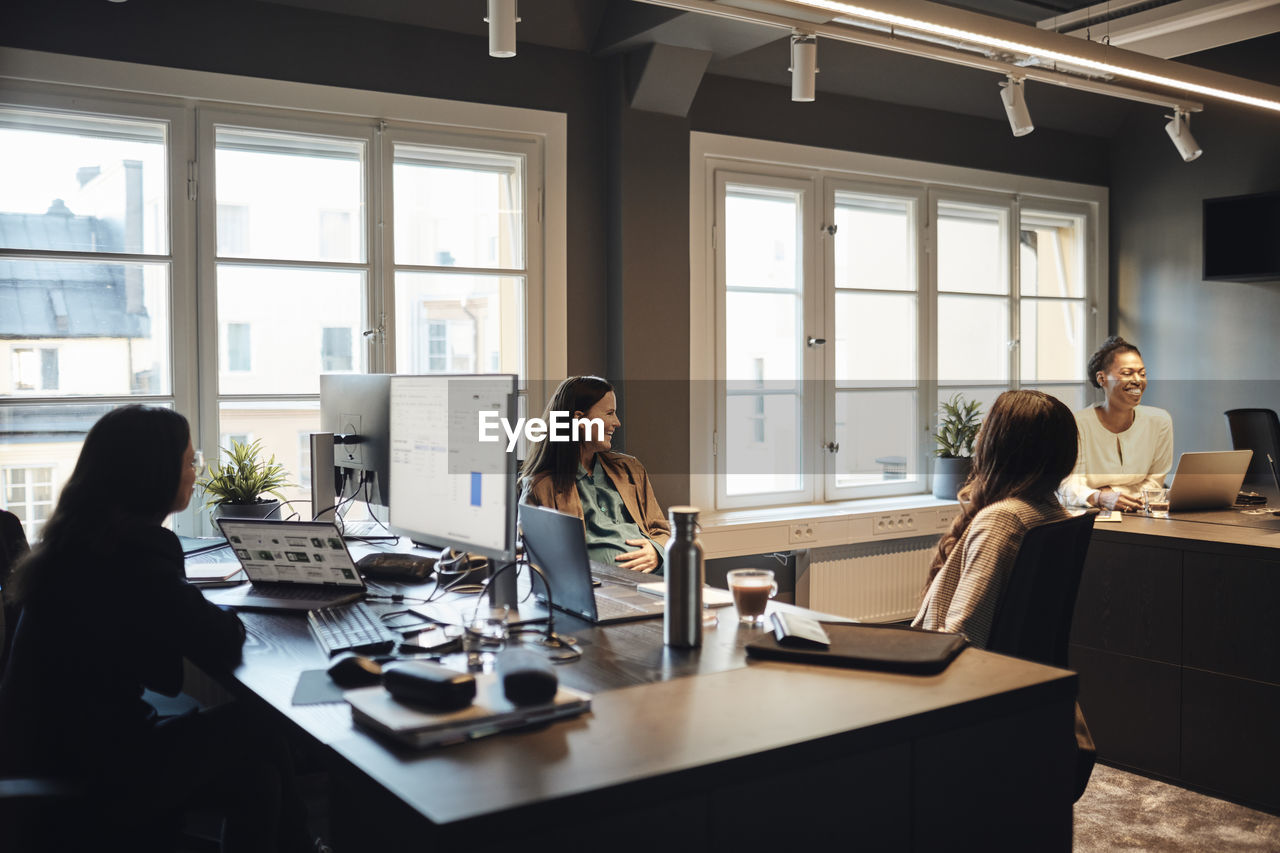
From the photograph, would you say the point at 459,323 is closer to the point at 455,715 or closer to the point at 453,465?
the point at 453,465

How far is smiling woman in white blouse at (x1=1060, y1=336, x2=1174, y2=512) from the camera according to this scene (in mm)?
4035

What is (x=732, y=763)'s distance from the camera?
132cm

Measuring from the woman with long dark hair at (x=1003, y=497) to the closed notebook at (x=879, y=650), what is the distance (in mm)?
284

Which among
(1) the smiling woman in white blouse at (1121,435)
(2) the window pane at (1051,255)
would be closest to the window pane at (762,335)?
(1) the smiling woman in white blouse at (1121,435)

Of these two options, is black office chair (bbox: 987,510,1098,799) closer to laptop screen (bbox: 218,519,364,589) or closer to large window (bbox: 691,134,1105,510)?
laptop screen (bbox: 218,519,364,589)

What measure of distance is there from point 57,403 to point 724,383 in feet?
8.66

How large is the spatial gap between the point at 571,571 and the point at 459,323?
2.18m

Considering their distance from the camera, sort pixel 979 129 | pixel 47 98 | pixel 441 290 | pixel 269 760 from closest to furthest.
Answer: pixel 269 760 → pixel 47 98 → pixel 441 290 → pixel 979 129

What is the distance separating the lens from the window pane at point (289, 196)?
366 cm

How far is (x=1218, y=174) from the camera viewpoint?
5.54m

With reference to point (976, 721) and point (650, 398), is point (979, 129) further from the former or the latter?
point (976, 721)

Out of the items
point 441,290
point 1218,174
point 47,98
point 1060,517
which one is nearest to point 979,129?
point 1218,174

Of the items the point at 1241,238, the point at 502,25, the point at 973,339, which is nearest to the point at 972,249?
the point at 973,339

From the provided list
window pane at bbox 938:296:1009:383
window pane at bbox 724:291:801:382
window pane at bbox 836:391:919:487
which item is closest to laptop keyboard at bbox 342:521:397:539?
window pane at bbox 724:291:801:382
